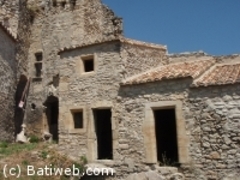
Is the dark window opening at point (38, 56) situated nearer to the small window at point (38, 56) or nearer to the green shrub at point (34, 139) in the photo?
the small window at point (38, 56)

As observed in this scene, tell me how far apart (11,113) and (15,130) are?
1508 millimetres

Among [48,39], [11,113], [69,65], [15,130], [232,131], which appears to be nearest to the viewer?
[232,131]

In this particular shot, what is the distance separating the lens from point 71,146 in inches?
447

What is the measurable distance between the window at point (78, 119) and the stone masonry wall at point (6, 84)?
4.67 metres

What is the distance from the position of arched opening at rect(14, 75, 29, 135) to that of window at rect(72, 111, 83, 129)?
650cm

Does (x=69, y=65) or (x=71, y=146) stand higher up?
(x=69, y=65)

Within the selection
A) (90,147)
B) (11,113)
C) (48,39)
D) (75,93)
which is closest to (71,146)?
(90,147)

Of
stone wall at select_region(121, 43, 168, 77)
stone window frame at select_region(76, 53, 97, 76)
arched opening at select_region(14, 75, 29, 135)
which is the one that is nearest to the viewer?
stone wall at select_region(121, 43, 168, 77)

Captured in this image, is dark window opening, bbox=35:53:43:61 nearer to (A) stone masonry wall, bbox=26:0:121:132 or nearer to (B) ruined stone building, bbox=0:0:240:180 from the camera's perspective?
(A) stone masonry wall, bbox=26:0:121:132

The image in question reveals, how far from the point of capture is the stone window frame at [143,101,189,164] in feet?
31.1

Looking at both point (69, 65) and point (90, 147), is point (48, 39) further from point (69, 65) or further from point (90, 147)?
point (90, 147)

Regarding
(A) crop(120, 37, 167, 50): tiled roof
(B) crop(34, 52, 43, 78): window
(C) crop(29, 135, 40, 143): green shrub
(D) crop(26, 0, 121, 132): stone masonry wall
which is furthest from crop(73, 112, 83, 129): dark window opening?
(B) crop(34, 52, 43, 78): window

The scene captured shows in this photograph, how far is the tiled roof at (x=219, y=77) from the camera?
9.12 m

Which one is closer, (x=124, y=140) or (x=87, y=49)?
(x=124, y=140)
